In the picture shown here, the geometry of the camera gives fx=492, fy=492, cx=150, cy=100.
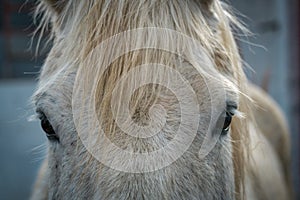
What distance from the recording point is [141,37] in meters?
1.47

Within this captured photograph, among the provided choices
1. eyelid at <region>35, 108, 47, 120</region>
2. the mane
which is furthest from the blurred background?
eyelid at <region>35, 108, 47, 120</region>

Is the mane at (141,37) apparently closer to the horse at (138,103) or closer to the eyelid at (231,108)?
the horse at (138,103)

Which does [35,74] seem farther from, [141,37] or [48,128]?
[141,37]

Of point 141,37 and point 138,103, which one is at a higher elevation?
point 141,37

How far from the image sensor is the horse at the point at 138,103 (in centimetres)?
133

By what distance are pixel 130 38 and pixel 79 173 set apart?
43cm

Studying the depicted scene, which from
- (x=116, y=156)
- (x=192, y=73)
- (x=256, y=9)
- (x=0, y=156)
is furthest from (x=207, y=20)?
(x=256, y=9)

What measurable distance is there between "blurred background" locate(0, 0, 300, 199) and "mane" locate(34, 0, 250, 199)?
293 cm

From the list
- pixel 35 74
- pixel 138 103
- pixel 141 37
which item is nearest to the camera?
pixel 138 103

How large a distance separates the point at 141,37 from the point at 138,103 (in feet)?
0.73

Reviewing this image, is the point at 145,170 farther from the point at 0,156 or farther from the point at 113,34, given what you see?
the point at 0,156

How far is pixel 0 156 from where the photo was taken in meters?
4.69

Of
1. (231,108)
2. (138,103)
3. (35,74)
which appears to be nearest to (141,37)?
(138,103)

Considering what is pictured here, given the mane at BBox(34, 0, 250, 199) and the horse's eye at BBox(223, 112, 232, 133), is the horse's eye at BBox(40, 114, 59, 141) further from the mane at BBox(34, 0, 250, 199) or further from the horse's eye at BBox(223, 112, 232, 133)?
the horse's eye at BBox(223, 112, 232, 133)
